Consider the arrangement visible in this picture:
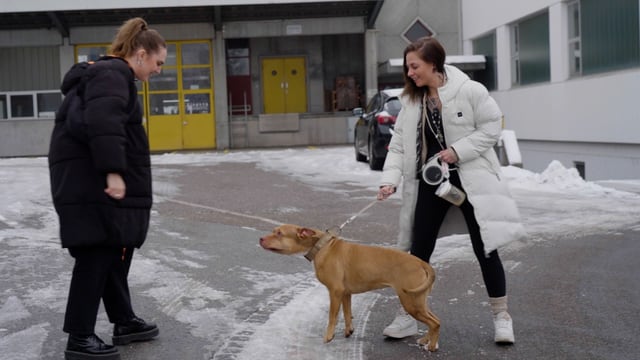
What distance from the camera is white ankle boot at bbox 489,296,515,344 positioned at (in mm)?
5000

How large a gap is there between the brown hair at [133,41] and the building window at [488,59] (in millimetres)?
20573

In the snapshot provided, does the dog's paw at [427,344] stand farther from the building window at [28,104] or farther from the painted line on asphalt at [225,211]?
the building window at [28,104]

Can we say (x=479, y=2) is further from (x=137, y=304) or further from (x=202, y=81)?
(x=137, y=304)

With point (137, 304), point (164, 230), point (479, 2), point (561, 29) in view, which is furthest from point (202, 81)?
point (137, 304)

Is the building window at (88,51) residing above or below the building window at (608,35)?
above

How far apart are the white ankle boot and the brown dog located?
0.41 meters

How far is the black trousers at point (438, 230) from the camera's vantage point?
198 inches

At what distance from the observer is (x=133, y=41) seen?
184 inches

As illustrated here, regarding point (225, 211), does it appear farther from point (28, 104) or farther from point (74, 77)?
point (28, 104)

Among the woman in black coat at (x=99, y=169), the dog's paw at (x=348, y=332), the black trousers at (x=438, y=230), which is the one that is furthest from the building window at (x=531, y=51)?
the woman in black coat at (x=99, y=169)

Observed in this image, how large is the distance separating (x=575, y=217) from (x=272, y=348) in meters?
6.40

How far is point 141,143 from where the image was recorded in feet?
15.3

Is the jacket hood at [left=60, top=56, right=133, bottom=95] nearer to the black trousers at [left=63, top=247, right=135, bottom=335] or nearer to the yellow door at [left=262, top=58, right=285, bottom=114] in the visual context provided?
the black trousers at [left=63, top=247, right=135, bottom=335]

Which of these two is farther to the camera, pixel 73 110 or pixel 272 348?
pixel 272 348
